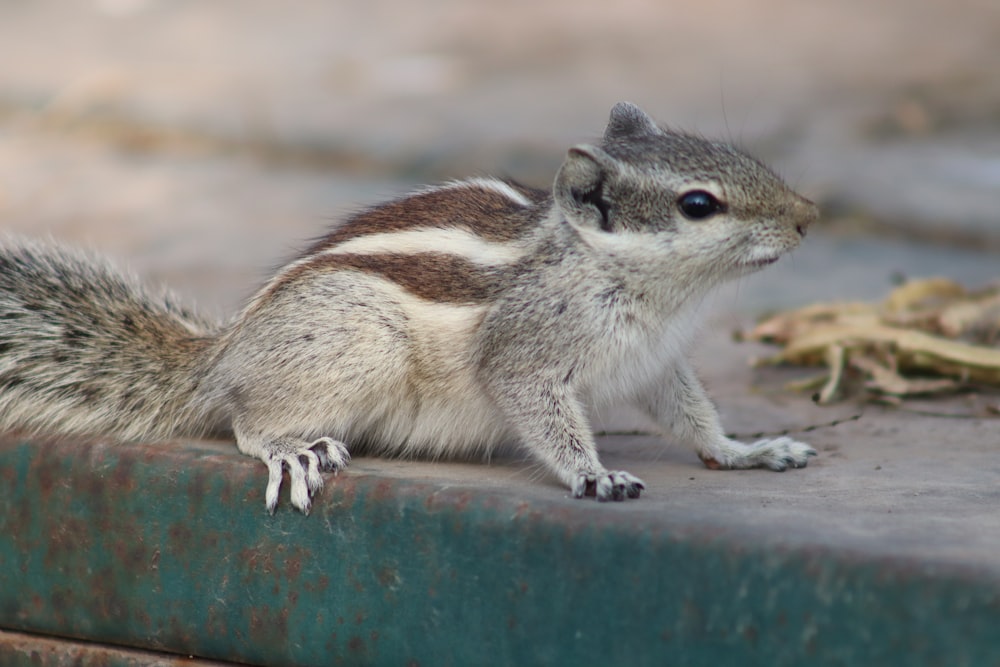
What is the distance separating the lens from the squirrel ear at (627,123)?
3316 millimetres

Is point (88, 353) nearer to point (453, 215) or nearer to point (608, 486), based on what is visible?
point (453, 215)

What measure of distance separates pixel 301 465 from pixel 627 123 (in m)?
1.20

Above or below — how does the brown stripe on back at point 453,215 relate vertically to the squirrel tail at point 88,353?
above

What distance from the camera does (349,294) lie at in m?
3.16

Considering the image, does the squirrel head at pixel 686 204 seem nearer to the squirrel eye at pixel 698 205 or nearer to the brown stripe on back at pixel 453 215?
the squirrel eye at pixel 698 205

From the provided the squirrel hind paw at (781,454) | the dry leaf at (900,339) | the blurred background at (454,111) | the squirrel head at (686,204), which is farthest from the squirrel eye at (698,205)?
the blurred background at (454,111)

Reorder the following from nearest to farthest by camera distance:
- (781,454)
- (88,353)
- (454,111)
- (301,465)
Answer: (301,465), (781,454), (88,353), (454,111)

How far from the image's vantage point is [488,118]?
896 centimetres

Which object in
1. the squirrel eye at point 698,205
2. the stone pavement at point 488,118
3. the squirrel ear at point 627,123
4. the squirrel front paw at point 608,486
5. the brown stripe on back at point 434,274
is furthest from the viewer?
the stone pavement at point 488,118

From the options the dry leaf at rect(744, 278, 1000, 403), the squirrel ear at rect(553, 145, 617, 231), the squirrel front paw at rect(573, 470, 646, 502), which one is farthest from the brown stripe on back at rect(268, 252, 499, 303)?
the dry leaf at rect(744, 278, 1000, 403)

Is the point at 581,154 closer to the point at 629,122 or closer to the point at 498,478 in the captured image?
the point at 629,122

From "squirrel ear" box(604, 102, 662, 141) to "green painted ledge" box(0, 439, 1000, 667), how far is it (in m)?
1.01

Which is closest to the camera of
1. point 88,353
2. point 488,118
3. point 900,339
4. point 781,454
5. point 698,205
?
point 698,205

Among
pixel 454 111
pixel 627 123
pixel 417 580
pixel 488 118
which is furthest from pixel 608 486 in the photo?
pixel 454 111
